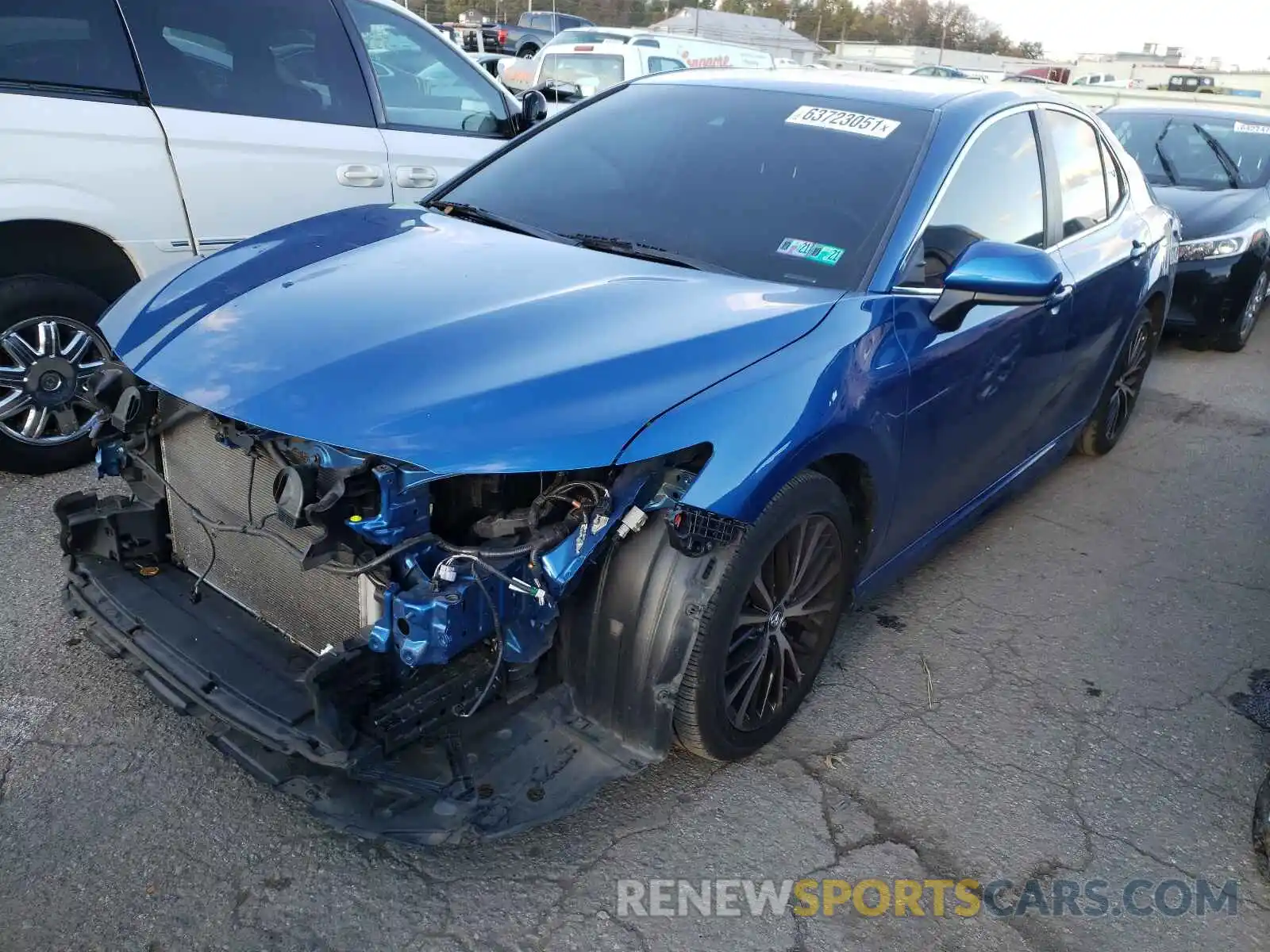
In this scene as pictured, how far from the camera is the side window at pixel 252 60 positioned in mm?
3984

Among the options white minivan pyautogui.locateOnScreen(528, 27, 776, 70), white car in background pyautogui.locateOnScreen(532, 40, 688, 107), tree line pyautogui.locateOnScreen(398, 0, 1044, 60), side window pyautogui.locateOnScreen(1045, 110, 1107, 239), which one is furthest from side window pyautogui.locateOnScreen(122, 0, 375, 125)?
tree line pyautogui.locateOnScreen(398, 0, 1044, 60)

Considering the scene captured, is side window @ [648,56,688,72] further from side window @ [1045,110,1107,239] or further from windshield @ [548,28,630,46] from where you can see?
side window @ [1045,110,1107,239]

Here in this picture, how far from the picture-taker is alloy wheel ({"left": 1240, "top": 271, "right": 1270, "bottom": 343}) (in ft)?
23.9

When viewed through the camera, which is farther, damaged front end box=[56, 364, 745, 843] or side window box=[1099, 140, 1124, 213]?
side window box=[1099, 140, 1124, 213]

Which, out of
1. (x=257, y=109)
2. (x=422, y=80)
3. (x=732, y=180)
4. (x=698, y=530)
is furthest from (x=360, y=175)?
(x=698, y=530)

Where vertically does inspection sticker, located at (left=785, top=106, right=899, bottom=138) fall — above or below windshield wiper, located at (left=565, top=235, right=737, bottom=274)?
above

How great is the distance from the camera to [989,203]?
125 inches

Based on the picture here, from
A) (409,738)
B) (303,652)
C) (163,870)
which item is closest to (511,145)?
(303,652)

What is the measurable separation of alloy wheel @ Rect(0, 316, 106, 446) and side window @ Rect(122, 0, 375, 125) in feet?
3.32

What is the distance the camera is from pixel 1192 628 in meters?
3.62

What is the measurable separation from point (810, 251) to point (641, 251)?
484mm

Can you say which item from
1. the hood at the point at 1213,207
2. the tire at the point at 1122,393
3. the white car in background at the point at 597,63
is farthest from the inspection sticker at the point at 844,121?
the white car in background at the point at 597,63

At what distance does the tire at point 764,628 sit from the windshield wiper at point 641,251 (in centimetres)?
70

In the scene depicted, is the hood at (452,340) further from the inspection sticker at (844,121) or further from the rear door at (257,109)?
the rear door at (257,109)
